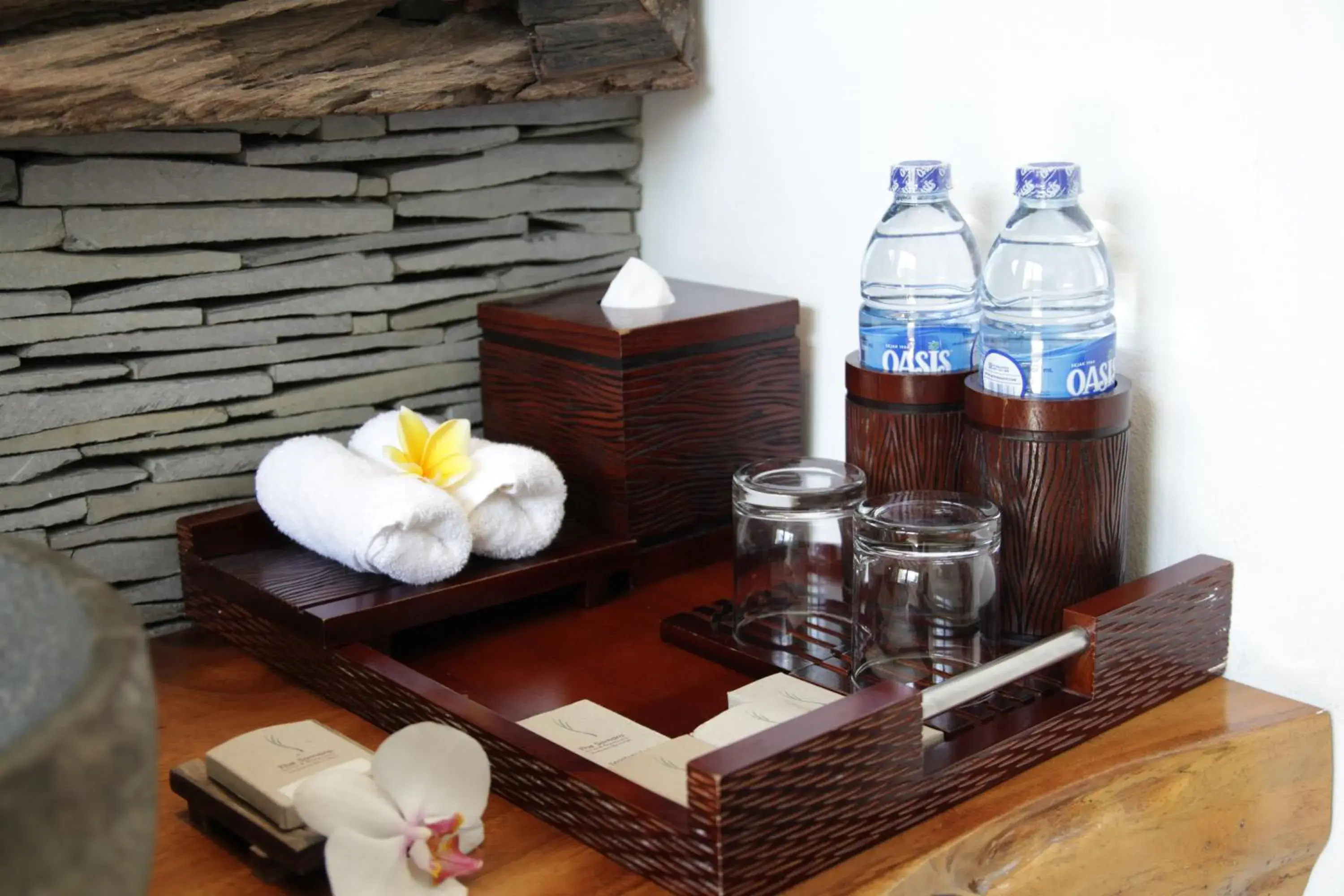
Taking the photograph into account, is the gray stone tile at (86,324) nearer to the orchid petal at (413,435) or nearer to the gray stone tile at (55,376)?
the gray stone tile at (55,376)

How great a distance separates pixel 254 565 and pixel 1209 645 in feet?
2.38

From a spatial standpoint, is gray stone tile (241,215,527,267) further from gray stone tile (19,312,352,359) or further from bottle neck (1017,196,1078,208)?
bottle neck (1017,196,1078,208)

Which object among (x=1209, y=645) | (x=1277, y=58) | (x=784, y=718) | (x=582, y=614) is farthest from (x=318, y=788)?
(x=1277, y=58)

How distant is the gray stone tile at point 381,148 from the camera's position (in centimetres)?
117

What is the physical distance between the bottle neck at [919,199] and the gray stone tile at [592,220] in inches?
16.8

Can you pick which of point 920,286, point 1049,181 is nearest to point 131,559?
point 920,286

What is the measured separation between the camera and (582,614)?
1.14 metres

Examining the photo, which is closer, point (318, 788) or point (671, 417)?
point (318, 788)

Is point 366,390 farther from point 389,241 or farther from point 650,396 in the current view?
point 650,396

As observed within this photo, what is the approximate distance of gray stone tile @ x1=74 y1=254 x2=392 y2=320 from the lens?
1.11 metres

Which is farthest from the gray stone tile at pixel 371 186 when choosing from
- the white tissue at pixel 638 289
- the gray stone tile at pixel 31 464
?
the gray stone tile at pixel 31 464

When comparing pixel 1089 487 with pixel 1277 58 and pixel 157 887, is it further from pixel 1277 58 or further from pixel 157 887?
pixel 157 887

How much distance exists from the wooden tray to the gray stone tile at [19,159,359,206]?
0.26 m

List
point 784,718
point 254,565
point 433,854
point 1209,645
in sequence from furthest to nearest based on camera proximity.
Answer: point 254,565, point 1209,645, point 784,718, point 433,854
